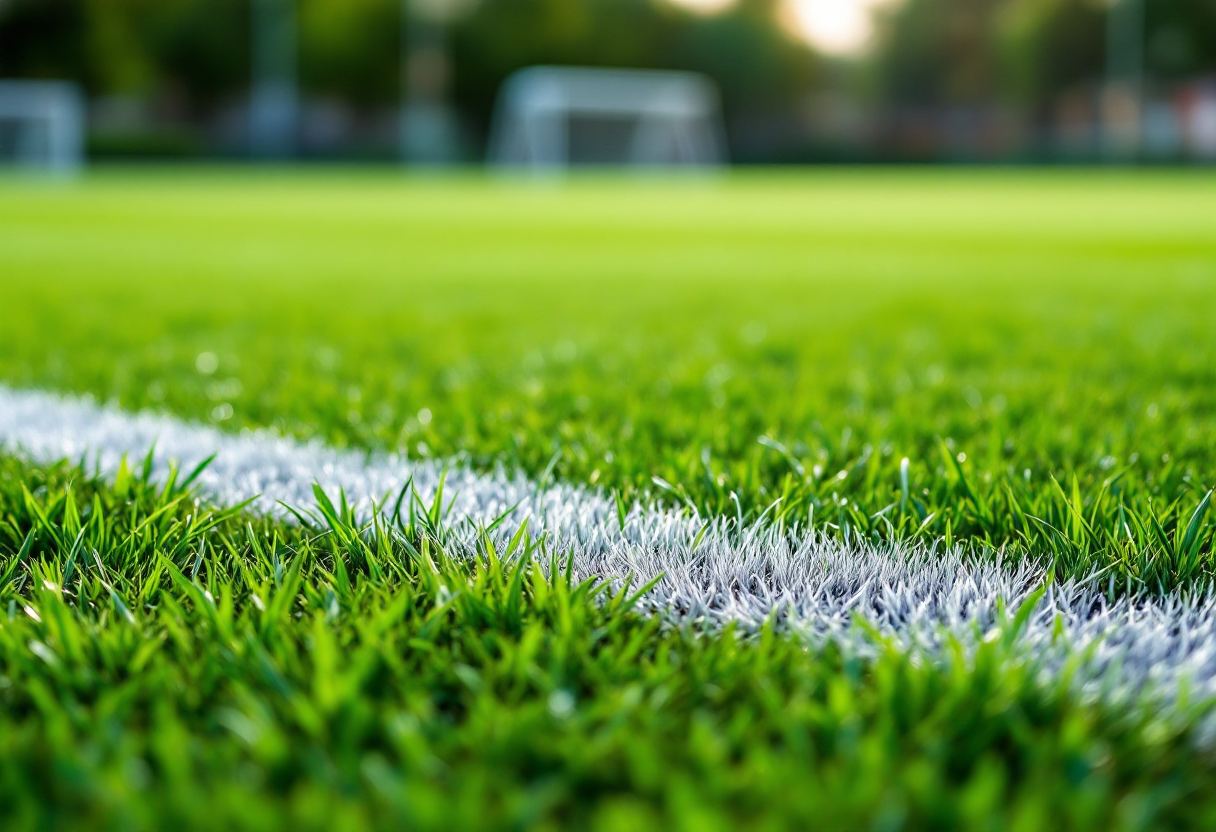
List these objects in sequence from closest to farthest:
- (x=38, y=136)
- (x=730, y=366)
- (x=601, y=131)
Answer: (x=730, y=366) → (x=38, y=136) → (x=601, y=131)

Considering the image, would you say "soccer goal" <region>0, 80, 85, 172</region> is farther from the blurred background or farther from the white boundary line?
the white boundary line

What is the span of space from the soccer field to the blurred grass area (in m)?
0.02

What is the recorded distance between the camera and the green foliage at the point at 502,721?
0.80 metres

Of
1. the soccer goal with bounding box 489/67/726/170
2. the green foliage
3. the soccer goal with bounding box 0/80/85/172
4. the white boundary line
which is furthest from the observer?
the soccer goal with bounding box 489/67/726/170

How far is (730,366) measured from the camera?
10.1ft

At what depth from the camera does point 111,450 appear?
79.7 inches

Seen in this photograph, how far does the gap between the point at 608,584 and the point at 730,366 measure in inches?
73.7

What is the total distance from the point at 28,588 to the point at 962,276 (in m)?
5.82

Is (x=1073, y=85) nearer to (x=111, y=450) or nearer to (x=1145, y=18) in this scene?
(x=1145, y=18)

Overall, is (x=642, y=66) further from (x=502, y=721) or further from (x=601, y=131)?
(x=502, y=721)

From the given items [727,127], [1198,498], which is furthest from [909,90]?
[1198,498]

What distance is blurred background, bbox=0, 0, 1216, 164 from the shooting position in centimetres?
4875

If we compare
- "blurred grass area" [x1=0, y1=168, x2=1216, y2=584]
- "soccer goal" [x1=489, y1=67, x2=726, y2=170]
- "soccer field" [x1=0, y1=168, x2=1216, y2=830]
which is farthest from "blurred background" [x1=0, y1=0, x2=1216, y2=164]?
"soccer field" [x1=0, y1=168, x2=1216, y2=830]

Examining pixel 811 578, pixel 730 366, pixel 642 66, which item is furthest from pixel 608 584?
pixel 642 66
